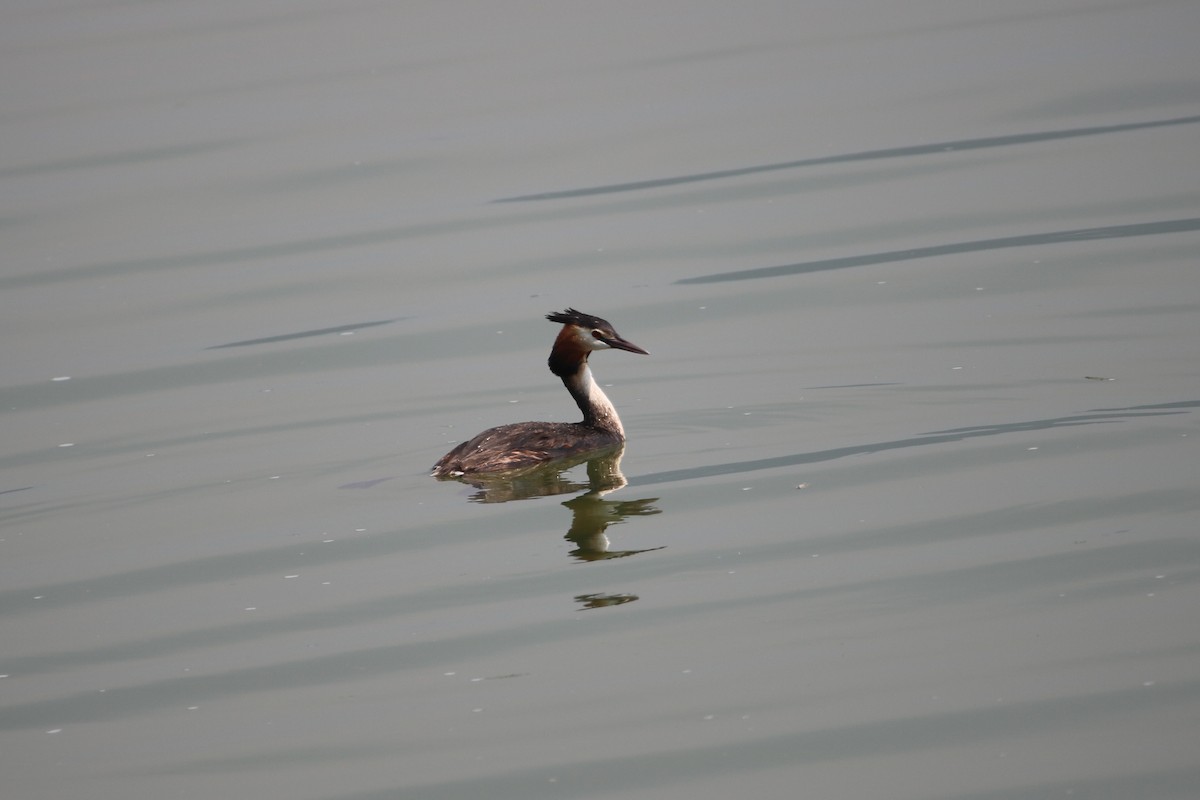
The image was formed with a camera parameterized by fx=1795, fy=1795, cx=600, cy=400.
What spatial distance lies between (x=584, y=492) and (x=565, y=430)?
87 centimetres

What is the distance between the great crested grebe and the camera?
11.3 meters

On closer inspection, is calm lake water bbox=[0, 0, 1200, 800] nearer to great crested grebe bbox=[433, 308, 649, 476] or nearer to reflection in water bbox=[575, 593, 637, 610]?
reflection in water bbox=[575, 593, 637, 610]

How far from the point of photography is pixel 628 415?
12.7 meters

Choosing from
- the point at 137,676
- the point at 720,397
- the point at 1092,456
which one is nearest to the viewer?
the point at 137,676

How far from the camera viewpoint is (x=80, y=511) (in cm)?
1158

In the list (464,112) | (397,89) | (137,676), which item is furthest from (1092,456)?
(397,89)

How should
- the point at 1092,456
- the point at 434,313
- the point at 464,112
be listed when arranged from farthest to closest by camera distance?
the point at 464,112, the point at 434,313, the point at 1092,456

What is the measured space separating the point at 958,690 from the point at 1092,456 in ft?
10.5

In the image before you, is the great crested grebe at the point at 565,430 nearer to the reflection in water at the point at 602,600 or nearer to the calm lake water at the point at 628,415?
the calm lake water at the point at 628,415

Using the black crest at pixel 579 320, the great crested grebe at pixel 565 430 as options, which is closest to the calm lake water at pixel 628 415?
the great crested grebe at pixel 565 430

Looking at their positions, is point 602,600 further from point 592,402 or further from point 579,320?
point 579,320

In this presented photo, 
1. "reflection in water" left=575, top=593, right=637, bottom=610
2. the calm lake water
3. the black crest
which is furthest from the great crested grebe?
"reflection in water" left=575, top=593, right=637, bottom=610

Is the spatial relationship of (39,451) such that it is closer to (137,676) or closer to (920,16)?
(137,676)

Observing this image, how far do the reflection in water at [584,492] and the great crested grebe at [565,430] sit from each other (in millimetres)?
70
